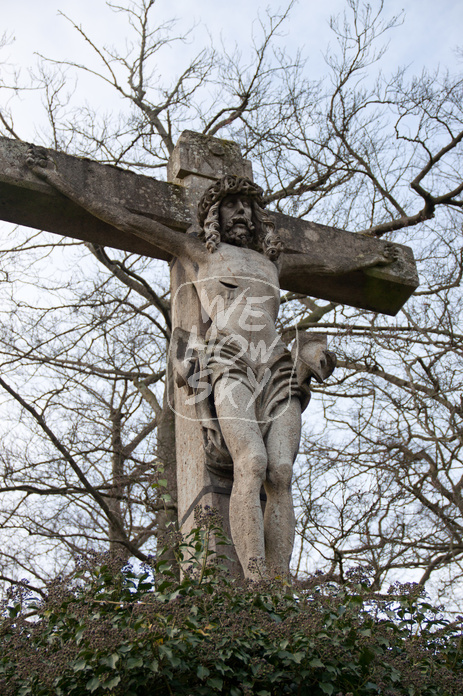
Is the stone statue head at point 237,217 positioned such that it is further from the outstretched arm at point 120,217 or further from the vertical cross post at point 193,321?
the vertical cross post at point 193,321

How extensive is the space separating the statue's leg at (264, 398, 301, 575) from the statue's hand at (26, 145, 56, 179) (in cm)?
224

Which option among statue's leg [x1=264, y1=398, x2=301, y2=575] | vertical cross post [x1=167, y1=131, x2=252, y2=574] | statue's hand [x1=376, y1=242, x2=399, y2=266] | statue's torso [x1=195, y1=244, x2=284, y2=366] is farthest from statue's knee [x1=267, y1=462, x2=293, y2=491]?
statue's hand [x1=376, y1=242, x2=399, y2=266]

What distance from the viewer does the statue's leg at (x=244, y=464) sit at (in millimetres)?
4258

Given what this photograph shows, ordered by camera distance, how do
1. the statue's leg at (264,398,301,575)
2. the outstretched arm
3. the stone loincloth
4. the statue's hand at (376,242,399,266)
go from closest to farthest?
1. the statue's leg at (264,398,301,575)
2. the stone loincloth
3. the outstretched arm
4. the statue's hand at (376,242,399,266)

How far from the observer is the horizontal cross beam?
18.8 ft

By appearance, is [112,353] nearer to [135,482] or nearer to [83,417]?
[83,417]

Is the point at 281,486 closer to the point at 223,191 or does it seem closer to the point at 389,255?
the point at 223,191

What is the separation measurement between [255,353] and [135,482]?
4039mm

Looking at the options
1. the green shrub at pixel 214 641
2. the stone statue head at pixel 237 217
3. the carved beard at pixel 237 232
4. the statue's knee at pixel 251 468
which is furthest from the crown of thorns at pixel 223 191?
the green shrub at pixel 214 641

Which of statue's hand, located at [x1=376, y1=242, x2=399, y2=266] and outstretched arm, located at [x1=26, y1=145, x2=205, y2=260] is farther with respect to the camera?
statue's hand, located at [x1=376, y1=242, x2=399, y2=266]

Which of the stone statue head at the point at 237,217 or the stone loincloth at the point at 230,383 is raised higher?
the stone statue head at the point at 237,217

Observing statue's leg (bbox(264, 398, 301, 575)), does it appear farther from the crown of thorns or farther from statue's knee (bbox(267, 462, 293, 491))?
the crown of thorns

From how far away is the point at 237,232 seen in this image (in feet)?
18.6

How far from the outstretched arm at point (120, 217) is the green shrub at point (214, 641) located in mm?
2572
